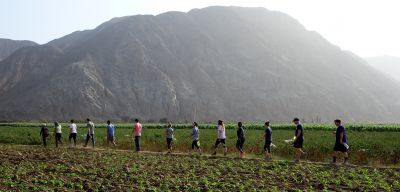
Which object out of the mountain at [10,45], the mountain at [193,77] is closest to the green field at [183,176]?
the mountain at [193,77]

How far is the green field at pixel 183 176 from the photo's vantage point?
1409cm

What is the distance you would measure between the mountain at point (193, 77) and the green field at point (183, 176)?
81518 millimetres

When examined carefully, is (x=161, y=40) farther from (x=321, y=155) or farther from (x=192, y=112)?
(x=321, y=155)

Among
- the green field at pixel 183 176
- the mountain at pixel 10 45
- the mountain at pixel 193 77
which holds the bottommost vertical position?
the green field at pixel 183 176

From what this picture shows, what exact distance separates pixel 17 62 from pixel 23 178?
122 meters

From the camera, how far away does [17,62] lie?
5059 inches

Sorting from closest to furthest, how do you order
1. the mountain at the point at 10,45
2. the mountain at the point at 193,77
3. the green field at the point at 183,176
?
the green field at the point at 183,176 < the mountain at the point at 193,77 < the mountain at the point at 10,45

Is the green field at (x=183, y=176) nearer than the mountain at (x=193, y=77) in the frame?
Yes

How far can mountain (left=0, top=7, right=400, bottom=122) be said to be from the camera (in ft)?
346

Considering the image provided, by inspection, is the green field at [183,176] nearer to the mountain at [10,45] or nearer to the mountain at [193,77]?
A: the mountain at [193,77]

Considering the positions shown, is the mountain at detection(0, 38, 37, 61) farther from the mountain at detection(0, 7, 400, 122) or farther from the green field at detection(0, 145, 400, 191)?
the green field at detection(0, 145, 400, 191)

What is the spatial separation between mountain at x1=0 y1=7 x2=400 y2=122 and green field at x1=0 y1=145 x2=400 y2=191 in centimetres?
8152

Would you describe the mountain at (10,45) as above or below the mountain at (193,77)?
above

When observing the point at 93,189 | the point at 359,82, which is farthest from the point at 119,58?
the point at 93,189
